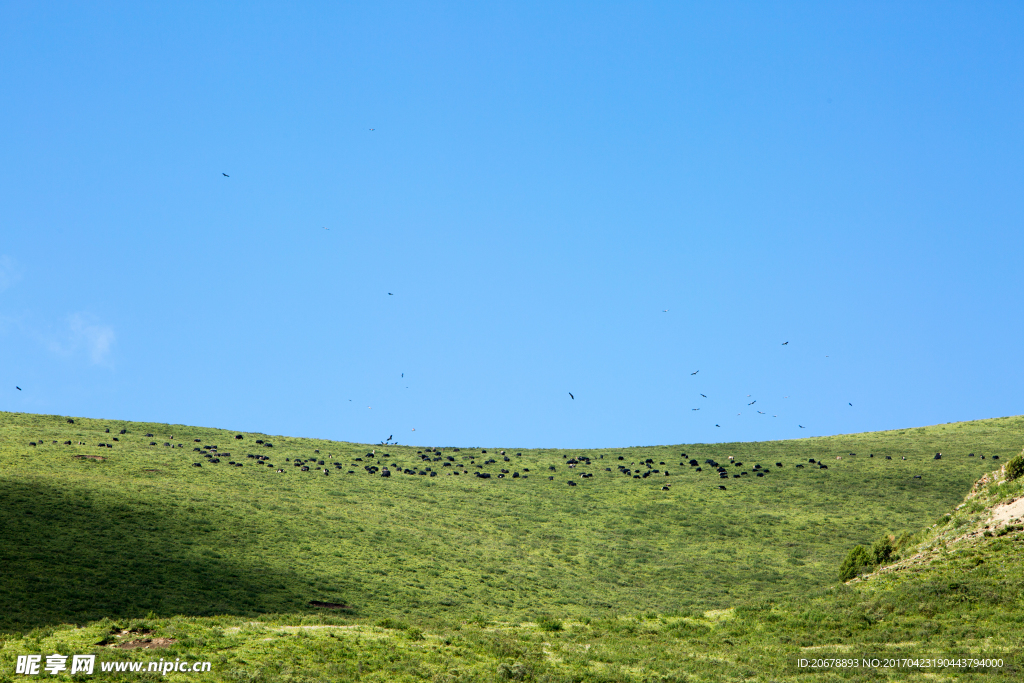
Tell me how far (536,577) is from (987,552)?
24.6 metres

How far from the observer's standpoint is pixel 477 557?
51.3m

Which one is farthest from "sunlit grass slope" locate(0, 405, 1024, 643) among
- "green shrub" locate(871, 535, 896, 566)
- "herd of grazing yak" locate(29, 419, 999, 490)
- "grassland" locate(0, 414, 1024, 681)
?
"green shrub" locate(871, 535, 896, 566)

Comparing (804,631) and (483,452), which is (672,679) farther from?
(483,452)

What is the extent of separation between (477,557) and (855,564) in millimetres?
22739

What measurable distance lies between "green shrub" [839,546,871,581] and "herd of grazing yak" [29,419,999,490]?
30107 millimetres

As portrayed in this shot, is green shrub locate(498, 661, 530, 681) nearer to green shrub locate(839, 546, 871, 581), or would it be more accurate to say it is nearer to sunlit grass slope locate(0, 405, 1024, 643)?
sunlit grass slope locate(0, 405, 1024, 643)

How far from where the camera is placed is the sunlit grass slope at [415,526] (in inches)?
1561

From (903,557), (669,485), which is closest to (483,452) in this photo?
(669,485)

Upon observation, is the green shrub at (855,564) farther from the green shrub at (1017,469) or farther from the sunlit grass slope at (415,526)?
the green shrub at (1017,469)

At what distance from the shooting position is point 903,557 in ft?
121

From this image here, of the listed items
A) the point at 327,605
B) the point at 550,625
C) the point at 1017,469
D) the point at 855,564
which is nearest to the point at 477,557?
the point at 327,605

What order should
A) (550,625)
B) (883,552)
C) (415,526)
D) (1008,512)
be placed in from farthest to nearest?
(415,526) < (883,552) < (1008,512) < (550,625)

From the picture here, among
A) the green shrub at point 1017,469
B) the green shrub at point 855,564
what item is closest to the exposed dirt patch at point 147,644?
the green shrub at point 855,564

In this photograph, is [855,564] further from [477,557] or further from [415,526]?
[415,526]
